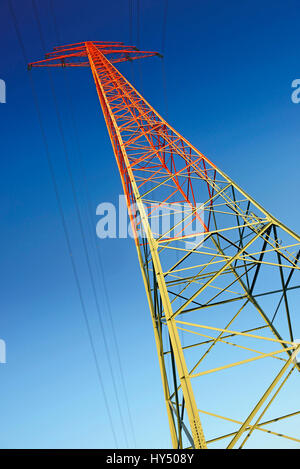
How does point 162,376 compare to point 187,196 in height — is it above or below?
below

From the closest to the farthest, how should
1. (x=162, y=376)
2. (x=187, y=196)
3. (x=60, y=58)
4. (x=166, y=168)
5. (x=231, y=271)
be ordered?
(x=162, y=376), (x=231, y=271), (x=187, y=196), (x=166, y=168), (x=60, y=58)

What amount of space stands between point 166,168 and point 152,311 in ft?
23.5

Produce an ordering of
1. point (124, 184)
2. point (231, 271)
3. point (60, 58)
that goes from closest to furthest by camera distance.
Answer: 1. point (231, 271)
2. point (124, 184)
3. point (60, 58)

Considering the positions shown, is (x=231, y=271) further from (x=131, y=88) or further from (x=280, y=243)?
(x=131, y=88)

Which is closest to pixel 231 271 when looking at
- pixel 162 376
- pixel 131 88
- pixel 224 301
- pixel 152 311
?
pixel 224 301

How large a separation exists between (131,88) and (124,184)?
6.85m

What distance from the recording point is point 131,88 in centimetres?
1591

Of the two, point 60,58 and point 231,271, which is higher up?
point 60,58

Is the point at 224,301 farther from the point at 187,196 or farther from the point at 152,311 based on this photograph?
the point at 187,196

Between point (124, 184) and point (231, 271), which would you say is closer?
point (231, 271)
